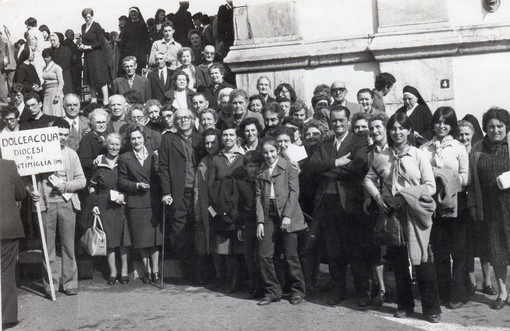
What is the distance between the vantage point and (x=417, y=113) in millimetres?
9328

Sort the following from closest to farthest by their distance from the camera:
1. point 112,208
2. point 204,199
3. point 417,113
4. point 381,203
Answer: point 381,203 → point 204,199 → point 112,208 → point 417,113

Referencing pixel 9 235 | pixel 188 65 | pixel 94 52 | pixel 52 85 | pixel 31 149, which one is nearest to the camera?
pixel 9 235

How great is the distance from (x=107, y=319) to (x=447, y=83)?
599 cm

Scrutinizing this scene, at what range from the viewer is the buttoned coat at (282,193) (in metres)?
8.06

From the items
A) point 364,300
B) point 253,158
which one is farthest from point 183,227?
point 364,300

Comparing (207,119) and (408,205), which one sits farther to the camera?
(207,119)

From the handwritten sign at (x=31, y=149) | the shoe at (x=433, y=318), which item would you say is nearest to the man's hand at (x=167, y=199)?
the handwritten sign at (x=31, y=149)

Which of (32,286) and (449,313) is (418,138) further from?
(32,286)

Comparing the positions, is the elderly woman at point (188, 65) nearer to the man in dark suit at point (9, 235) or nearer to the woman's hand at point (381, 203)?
the man in dark suit at point (9, 235)

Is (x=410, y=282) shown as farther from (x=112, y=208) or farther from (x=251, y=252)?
(x=112, y=208)

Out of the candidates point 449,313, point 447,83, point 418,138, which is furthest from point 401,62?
point 449,313

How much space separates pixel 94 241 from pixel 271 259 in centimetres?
212

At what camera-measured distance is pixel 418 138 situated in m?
8.83

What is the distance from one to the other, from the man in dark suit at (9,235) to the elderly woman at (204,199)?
1.95 metres
